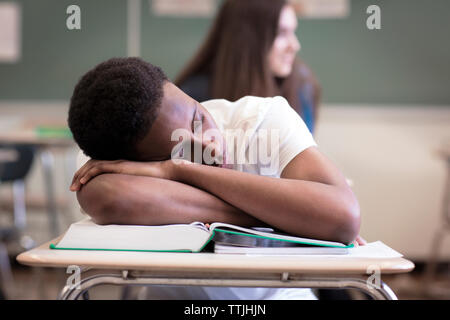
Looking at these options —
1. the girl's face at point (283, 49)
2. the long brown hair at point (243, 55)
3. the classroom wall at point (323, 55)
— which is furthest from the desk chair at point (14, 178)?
the girl's face at point (283, 49)

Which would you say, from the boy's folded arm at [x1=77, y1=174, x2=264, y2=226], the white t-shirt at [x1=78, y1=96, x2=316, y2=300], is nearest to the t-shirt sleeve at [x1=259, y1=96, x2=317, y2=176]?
the white t-shirt at [x1=78, y1=96, x2=316, y2=300]

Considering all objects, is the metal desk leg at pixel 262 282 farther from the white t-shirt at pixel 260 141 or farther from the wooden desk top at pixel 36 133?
the wooden desk top at pixel 36 133

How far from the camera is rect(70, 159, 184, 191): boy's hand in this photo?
2.62 feet

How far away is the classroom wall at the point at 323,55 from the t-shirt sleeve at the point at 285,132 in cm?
248

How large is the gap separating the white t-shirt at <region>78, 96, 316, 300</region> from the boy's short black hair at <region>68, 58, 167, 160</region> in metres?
0.08

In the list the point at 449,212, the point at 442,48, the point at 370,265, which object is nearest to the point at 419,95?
the point at 442,48

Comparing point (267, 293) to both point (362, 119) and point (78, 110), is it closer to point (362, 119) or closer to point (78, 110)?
point (78, 110)

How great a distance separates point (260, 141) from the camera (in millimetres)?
884

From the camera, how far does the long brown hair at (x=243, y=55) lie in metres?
1.24

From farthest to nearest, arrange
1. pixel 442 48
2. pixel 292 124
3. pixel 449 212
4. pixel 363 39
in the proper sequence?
pixel 363 39
pixel 442 48
pixel 449 212
pixel 292 124

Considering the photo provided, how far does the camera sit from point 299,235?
2.51 ft
